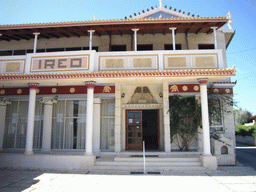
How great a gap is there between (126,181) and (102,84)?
565cm

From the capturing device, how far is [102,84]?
35.8 ft

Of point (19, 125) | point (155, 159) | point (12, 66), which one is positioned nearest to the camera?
point (155, 159)

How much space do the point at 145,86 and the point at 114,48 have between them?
10.1 feet

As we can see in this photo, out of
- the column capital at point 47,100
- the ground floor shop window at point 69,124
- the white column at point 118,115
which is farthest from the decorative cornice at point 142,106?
the column capital at point 47,100

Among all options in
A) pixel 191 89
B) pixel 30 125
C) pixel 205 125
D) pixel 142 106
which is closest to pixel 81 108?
pixel 30 125

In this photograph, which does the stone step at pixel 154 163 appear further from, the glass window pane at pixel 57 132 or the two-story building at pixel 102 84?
the glass window pane at pixel 57 132

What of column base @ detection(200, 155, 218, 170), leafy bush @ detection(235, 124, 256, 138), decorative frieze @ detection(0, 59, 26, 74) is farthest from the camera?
leafy bush @ detection(235, 124, 256, 138)

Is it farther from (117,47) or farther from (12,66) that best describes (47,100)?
(117,47)

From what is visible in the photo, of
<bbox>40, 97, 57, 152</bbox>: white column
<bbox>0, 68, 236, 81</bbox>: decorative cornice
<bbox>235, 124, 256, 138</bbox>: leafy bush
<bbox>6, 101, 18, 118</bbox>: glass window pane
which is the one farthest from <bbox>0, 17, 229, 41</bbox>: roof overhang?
<bbox>235, 124, 256, 138</bbox>: leafy bush

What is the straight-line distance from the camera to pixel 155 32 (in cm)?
1145

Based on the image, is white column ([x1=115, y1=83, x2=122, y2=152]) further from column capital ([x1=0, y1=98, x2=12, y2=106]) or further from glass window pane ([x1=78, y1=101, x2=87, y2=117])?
column capital ([x1=0, y1=98, x2=12, y2=106])

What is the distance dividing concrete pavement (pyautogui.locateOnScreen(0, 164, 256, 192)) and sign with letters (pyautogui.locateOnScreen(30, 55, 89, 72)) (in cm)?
455

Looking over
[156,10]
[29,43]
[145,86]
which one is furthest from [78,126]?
[156,10]

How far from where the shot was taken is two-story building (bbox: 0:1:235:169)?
8.75 metres
